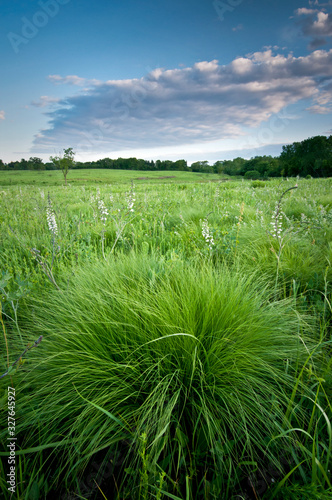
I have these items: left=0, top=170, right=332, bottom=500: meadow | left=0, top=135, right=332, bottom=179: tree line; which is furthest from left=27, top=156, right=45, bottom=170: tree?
left=0, top=170, right=332, bottom=500: meadow

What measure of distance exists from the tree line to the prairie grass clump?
3469cm

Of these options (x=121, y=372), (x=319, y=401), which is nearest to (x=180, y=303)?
(x=121, y=372)

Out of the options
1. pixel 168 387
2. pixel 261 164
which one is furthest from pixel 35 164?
pixel 168 387

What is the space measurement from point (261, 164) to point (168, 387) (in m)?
81.3

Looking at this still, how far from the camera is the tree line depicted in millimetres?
53447

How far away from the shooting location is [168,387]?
150 centimetres

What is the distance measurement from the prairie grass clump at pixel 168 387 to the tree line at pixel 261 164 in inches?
1366

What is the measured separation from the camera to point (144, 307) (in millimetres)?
1827

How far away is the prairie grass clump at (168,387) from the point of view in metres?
1.27

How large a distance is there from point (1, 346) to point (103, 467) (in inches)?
49.7

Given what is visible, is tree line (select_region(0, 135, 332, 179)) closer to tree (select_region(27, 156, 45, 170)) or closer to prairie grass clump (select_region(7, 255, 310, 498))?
tree (select_region(27, 156, 45, 170))

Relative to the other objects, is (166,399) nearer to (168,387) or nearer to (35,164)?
(168,387)

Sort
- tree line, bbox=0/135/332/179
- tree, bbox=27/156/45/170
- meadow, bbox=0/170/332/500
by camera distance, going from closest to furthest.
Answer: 1. meadow, bbox=0/170/332/500
2. tree line, bbox=0/135/332/179
3. tree, bbox=27/156/45/170

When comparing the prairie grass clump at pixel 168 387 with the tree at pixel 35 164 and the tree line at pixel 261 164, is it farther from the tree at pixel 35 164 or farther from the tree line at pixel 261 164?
the tree at pixel 35 164
